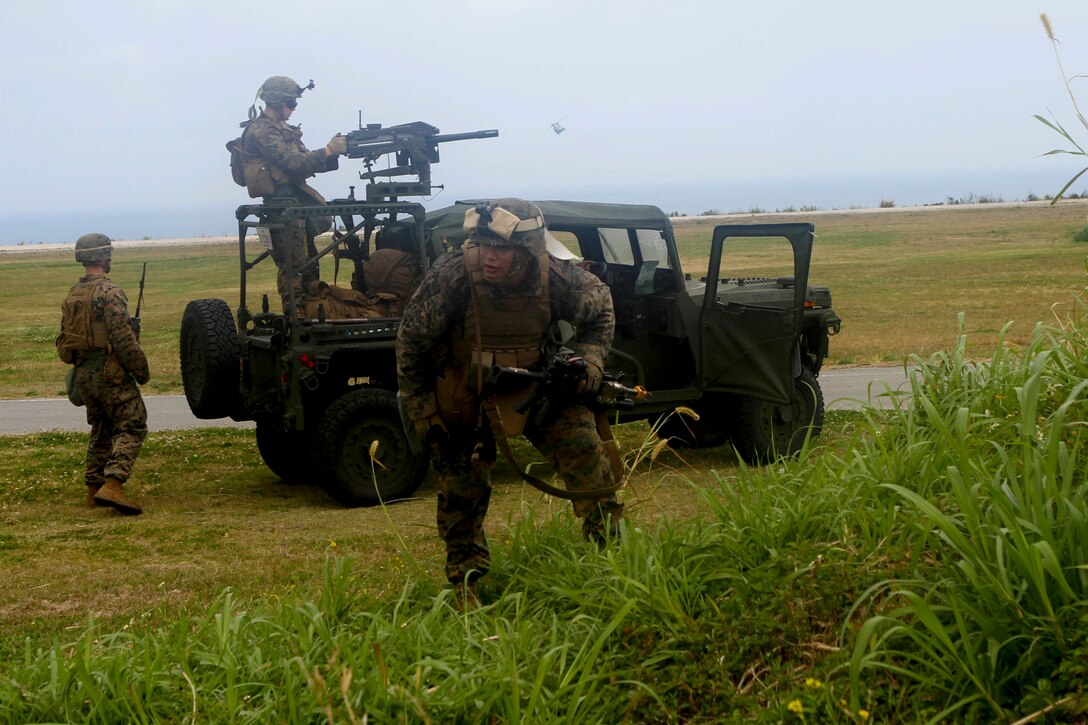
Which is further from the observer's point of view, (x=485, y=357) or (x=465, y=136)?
(x=465, y=136)

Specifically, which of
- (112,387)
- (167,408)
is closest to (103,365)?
(112,387)

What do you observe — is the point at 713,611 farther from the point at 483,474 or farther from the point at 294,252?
the point at 294,252

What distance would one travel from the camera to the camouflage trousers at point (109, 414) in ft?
27.1

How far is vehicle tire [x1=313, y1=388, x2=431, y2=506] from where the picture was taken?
26.4 ft

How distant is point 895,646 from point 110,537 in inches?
204

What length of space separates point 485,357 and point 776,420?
4295 mm

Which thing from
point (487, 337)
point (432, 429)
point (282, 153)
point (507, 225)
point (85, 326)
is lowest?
point (432, 429)

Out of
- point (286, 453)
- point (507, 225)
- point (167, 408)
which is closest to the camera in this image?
point (507, 225)

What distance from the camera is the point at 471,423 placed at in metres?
5.32

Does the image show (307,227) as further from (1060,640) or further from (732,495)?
(1060,640)

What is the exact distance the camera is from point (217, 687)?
362 cm

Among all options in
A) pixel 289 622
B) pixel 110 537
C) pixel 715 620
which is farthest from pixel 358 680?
pixel 110 537

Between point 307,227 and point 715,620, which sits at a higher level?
point 307,227

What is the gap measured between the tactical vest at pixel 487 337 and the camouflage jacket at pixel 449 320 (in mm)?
45
